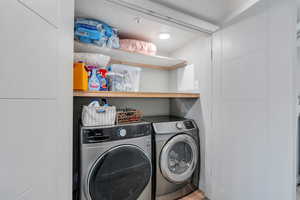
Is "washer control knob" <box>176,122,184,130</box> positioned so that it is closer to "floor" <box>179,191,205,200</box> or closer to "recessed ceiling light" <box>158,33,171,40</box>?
"floor" <box>179,191,205,200</box>

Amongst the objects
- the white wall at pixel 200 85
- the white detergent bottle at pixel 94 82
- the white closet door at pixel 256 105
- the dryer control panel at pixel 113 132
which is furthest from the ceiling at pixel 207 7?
the dryer control panel at pixel 113 132

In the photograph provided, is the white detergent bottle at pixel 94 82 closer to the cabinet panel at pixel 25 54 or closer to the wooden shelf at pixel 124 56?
the wooden shelf at pixel 124 56

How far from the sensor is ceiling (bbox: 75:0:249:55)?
105cm

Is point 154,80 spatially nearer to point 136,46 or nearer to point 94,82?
point 136,46

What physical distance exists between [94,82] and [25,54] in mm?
652

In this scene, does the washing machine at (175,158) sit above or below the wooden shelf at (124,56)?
below

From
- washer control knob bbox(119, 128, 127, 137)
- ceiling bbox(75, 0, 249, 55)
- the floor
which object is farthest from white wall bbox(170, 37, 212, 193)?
washer control knob bbox(119, 128, 127, 137)

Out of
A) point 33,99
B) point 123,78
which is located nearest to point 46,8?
point 33,99

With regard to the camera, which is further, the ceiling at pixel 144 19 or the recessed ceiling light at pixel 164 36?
the recessed ceiling light at pixel 164 36

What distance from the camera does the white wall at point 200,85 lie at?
1.41 m

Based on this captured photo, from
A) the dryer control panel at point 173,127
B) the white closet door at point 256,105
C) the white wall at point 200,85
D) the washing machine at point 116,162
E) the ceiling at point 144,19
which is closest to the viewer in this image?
the white closet door at point 256,105

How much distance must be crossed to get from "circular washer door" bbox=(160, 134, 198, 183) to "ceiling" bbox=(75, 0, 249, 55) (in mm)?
1239

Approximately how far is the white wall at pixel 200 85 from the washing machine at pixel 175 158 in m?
0.09

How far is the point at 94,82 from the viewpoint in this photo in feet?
3.45
